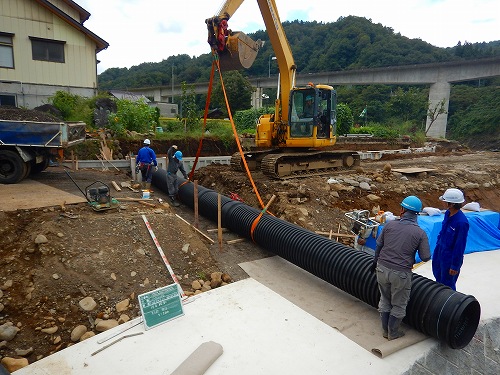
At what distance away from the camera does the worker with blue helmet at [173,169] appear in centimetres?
868

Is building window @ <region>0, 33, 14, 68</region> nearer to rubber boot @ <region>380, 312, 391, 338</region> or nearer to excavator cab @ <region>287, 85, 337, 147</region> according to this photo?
excavator cab @ <region>287, 85, 337, 147</region>

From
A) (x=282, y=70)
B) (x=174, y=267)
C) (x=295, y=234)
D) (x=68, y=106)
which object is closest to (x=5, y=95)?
(x=68, y=106)

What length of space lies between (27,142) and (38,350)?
5416 millimetres

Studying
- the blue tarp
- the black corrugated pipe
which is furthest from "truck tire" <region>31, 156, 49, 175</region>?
the blue tarp

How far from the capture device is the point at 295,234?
5.91 meters

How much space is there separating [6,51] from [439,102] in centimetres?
3358

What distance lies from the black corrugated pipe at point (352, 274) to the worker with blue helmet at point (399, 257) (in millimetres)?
309

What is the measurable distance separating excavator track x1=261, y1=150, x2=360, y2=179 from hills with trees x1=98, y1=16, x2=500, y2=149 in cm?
1848

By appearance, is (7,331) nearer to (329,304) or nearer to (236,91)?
(329,304)

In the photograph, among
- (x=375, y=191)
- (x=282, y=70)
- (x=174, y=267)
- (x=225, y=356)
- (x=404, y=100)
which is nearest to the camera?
(x=225, y=356)

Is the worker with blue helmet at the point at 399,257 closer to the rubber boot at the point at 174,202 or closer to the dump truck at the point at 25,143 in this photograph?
the rubber boot at the point at 174,202

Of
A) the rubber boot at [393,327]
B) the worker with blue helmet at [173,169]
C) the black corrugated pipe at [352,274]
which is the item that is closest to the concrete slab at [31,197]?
the worker with blue helmet at [173,169]

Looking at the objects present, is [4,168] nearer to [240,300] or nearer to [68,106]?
[240,300]

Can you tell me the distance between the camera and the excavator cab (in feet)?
34.6
